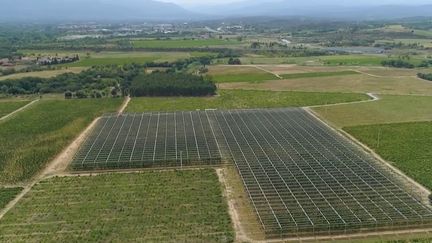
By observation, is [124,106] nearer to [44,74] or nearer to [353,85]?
[44,74]

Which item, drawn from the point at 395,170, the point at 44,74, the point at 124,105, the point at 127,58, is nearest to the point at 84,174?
the point at 395,170

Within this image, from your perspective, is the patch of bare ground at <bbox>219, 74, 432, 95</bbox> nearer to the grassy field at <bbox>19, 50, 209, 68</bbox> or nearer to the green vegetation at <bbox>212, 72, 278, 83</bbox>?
the green vegetation at <bbox>212, 72, 278, 83</bbox>

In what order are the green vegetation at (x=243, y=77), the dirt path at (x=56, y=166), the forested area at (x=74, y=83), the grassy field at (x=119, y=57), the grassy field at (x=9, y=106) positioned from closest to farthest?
the dirt path at (x=56, y=166)
the grassy field at (x=9, y=106)
the forested area at (x=74, y=83)
the green vegetation at (x=243, y=77)
the grassy field at (x=119, y=57)

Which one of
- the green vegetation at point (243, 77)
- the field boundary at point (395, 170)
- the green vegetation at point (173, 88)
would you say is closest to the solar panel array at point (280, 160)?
the field boundary at point (395, 170)

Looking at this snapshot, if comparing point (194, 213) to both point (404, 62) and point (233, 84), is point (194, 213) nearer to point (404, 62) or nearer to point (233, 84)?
point (233, 84)

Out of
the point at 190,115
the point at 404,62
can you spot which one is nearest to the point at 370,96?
the point at 190,115

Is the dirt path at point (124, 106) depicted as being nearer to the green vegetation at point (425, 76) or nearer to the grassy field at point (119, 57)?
the grassy field at point (119, 57)

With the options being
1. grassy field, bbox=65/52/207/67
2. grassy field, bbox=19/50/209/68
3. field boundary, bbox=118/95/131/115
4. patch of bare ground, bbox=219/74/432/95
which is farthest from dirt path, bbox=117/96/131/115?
grassy field, bbox=65/52/207/67
